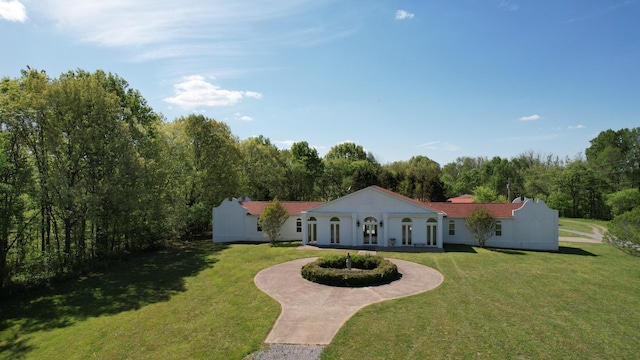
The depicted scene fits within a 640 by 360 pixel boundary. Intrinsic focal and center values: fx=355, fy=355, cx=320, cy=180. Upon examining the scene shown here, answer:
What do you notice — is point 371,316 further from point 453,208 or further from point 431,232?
point 453,208

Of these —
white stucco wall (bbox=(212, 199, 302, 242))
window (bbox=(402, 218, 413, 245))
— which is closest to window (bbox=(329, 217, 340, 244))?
window (bbox=(402, 218, 413, 245))

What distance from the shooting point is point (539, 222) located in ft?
99.1

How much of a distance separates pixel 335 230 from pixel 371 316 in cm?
1674

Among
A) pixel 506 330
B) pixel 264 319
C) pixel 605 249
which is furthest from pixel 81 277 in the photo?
pixel 605 249

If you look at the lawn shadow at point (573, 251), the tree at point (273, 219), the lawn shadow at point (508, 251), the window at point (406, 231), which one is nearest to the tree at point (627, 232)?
the lawn shadow at point (508, 251)

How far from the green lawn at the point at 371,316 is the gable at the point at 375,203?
6664 millimetres

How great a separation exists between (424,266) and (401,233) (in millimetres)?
7234

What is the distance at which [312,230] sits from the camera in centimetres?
3166

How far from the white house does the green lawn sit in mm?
5953

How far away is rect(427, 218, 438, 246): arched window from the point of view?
29609 mm

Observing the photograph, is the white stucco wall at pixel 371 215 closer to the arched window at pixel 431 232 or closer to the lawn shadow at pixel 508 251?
the arched window at pixel 431 232

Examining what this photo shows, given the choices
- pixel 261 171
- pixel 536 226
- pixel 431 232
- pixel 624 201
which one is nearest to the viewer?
pixel 431 232

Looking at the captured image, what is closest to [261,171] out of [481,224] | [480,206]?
[480,206]

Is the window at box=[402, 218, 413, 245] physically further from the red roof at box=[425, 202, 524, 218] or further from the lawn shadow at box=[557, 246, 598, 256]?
the lawn shadow at box=[557, 246, 598, 256]
